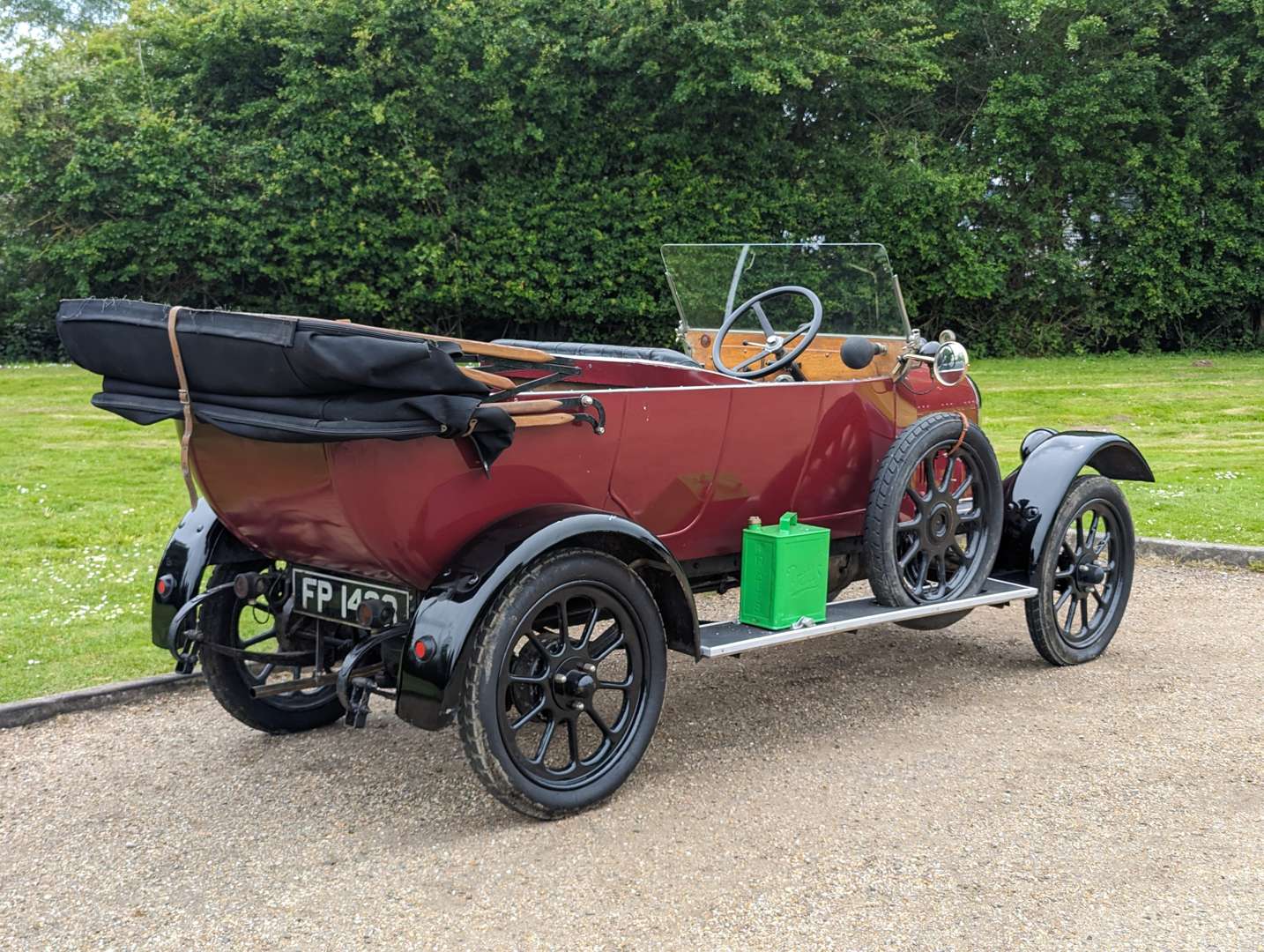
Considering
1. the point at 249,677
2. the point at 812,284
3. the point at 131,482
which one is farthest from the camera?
the point at 131,482

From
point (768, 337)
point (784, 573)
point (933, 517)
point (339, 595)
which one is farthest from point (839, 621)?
point (339, 595)

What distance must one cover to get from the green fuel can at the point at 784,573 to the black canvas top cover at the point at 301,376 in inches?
46.4

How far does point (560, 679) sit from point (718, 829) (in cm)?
63

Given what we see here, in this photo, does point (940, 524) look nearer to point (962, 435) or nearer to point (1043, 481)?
point (962, 435)

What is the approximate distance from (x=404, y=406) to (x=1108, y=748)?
269 centimetres

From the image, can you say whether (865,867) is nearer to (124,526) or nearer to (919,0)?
(124,526)

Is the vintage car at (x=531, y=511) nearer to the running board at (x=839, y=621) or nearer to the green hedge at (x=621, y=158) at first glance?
the running board at (x=839, y=621)

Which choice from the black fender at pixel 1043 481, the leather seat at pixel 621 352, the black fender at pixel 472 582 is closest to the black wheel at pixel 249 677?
the black fender at pixel 472 582

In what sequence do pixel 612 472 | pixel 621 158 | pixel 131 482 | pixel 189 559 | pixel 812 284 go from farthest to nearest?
pixel 621 158 → pixel 131 482 → pixel 812 284 → pixel 189 559 → pixel 612 472

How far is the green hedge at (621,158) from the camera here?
15.9 m

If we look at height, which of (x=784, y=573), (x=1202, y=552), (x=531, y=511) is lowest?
(x=1202, y=552)

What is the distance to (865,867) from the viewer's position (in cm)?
318

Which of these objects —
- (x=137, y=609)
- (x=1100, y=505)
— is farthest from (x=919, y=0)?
(x=137, y=609)

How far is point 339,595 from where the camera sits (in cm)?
358
